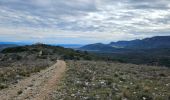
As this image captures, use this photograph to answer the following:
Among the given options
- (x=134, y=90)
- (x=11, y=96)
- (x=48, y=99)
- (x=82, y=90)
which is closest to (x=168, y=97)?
(x=134, y=90)

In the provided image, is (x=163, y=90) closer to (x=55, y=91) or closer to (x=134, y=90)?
(x=134, y=90)

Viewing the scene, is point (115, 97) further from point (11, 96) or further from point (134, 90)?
point (11, 96)

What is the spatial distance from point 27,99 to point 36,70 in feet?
65.3

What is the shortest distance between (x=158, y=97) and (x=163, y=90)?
360 centimetres

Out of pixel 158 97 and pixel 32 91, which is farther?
pixel 32 91

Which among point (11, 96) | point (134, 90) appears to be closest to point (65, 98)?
point (11, 96)

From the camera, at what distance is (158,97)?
62.0ft

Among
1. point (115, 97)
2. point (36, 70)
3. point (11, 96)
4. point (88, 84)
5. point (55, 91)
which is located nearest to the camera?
point (115, 97)

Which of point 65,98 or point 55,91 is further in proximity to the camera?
point 55,91

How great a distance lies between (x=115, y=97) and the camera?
18.7 m

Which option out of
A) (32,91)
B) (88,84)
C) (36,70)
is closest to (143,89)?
(88,84)

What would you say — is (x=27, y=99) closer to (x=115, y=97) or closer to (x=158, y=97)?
(x=115, y=97)

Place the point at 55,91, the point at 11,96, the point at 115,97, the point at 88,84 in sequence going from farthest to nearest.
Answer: the point at 88,84 → the point at 55,91 → the point at 11,96 → the point at 115,97

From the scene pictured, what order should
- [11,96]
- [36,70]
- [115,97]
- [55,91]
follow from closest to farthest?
1. [115,97]
2. [11,96]
3. [55,91]
4. [36,70]
